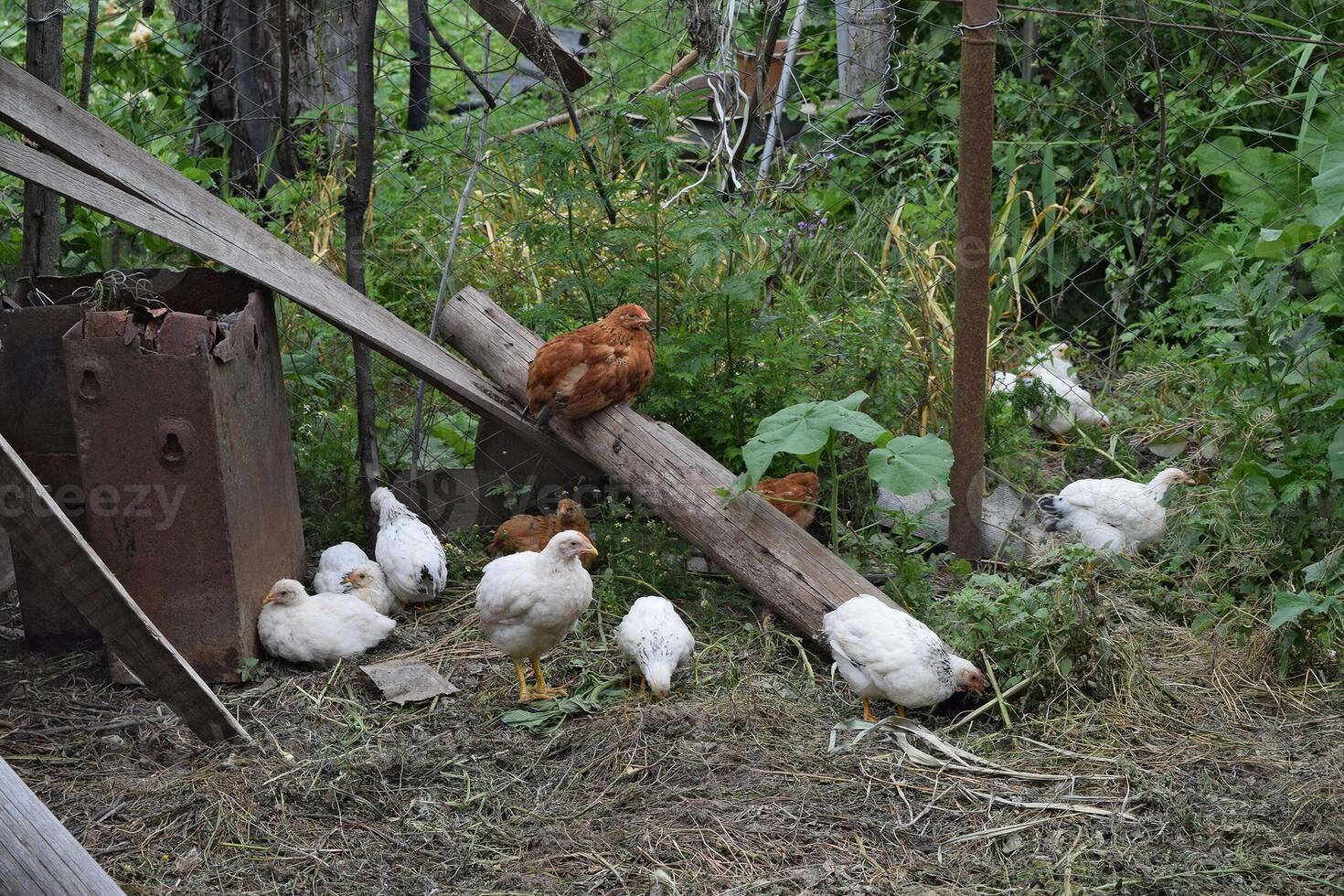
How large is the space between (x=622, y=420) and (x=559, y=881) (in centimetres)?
177

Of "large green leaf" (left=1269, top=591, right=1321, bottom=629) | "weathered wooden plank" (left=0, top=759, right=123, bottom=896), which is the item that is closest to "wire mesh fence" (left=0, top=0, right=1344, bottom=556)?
"large green leaf" (left=1269, top=591, right=1321, bottom=629)

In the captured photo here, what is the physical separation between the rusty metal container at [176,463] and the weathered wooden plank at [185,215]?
232 mm

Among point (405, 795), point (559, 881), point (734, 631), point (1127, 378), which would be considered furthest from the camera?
point (1127, 378)

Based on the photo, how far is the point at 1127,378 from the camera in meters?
5.18

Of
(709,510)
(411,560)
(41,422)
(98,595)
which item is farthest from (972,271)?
(41,422)

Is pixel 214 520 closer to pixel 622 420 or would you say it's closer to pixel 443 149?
pixel 622 420

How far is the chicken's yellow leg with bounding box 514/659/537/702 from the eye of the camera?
11.0 ft

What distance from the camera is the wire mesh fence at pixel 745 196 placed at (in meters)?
4.21

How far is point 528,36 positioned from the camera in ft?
14.0

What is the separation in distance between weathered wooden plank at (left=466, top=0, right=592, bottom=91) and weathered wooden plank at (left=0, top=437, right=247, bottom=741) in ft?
7.47

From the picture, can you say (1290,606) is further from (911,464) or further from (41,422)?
(41,422)

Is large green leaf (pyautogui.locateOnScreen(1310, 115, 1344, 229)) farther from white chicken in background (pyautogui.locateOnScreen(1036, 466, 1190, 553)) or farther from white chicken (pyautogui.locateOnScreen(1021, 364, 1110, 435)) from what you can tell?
white chicken (pyautogui.locateOnScreen(1021, 364, 1110, 435))

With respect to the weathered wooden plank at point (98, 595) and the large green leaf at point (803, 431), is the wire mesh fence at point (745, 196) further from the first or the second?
the weathered wooden plank at point (98, 595)

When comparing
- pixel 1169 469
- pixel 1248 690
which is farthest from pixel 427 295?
pixel 1248 690
